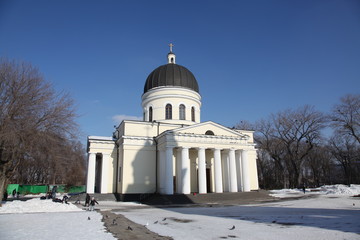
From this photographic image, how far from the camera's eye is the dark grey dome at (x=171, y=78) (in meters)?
33.2

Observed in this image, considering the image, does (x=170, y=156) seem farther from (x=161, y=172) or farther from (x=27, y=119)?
(x=27, y=119)

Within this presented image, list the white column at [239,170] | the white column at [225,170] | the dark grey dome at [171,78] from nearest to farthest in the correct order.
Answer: the white column at [239,170] → the white column at [225,170] → the dark grey dome at [171,78]

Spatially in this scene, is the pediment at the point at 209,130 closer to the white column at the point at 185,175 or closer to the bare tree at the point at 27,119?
the white column at the point at 185,175

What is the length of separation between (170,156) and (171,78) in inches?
459

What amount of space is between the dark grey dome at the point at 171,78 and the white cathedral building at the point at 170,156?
2.89 ft

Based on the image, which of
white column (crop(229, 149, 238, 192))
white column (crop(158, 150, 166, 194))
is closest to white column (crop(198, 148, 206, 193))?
white column (crop(229, 149, 238, 192))

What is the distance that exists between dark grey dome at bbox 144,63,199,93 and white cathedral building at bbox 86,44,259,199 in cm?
88

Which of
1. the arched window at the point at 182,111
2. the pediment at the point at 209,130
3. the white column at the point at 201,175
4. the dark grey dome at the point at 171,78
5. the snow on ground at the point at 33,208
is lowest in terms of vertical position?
the snow on ground at the point at 33,208

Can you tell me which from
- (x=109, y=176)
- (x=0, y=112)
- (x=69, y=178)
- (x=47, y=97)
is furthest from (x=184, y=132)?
(x=69, y=178)

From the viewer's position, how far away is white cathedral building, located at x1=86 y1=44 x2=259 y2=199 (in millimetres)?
26141

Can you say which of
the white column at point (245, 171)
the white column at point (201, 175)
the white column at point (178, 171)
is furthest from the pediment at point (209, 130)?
the white column at point (201, 175)

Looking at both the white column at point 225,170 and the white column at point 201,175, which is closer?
the white column at point 201,175

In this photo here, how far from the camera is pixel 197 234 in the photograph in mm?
8352

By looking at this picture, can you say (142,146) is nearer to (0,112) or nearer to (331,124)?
(0,112)
